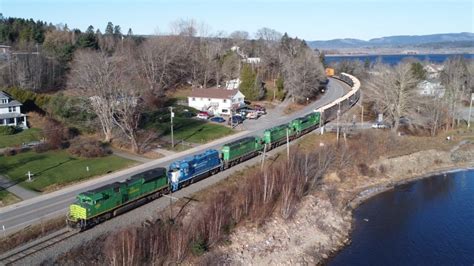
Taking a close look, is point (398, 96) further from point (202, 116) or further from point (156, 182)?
point (156, 182)

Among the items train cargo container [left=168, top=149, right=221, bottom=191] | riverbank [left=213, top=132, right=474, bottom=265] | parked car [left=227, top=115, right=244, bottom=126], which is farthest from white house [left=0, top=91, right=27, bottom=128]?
riverbank [left=213, top=132, right=474, bottom=265]

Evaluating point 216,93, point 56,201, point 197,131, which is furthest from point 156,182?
point 216,93

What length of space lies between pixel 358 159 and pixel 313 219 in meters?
19.3

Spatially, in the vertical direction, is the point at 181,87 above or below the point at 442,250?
above

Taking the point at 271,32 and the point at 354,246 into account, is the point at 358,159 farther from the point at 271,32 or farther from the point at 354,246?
the point at 271,32

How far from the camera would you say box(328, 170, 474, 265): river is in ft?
117

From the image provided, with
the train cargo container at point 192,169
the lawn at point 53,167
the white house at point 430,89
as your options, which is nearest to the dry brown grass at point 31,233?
the lawn at point 53,167

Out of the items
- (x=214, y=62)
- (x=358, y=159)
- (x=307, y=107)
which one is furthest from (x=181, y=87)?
(x=358, y=159)

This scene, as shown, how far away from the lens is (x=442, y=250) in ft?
121

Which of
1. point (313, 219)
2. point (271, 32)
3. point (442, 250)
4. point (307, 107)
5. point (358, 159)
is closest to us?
point (442, 250)

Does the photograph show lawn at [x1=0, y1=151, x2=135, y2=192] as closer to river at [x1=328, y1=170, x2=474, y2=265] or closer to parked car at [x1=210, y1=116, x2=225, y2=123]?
parked car at [x1=210, y1=116, x2=225, y2=123]

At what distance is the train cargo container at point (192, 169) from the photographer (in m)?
39.7

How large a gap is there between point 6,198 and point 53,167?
858cm

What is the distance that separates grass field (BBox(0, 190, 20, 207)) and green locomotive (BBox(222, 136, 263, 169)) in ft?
67.8
